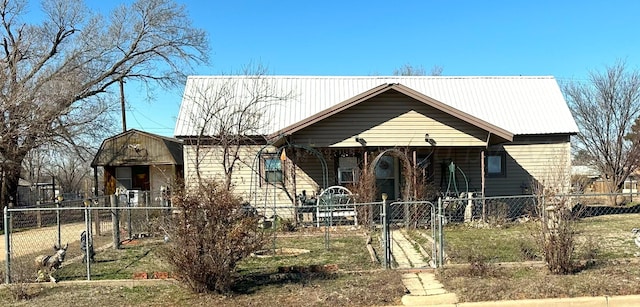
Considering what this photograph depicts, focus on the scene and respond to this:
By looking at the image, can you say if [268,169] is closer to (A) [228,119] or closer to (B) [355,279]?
(A) [228,119]

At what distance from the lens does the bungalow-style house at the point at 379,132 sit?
15969 millimetres

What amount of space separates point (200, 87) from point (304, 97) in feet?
13.4

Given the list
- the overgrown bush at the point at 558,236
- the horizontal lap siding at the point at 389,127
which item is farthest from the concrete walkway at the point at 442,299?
the horizontal lap siding at the point at 389,127

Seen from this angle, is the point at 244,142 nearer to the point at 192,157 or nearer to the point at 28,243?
the point at 192,157

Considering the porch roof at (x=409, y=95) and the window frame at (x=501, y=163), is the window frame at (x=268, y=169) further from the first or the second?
the window frame at (x=501, y=163)

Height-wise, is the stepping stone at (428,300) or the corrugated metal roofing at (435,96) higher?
the corrugated metal roofing at (435,96)

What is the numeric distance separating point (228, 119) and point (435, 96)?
8425 millimetres

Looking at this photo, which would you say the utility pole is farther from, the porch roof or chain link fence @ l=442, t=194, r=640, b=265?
chain link fence @ l=442, t=194, r=640, b=265

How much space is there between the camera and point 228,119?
18.5 meters

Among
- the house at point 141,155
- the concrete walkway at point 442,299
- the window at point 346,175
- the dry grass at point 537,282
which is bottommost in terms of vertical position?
the concrete walkway at point 442,299

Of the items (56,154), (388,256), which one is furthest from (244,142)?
(56,154)

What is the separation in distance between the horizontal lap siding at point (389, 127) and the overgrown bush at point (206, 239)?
9.04 meters

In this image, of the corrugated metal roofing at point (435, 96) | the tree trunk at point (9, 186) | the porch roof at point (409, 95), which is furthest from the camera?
the tree trunk at point (9, 186)

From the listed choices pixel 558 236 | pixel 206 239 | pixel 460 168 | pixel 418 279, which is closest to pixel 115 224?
pixel 206 239
